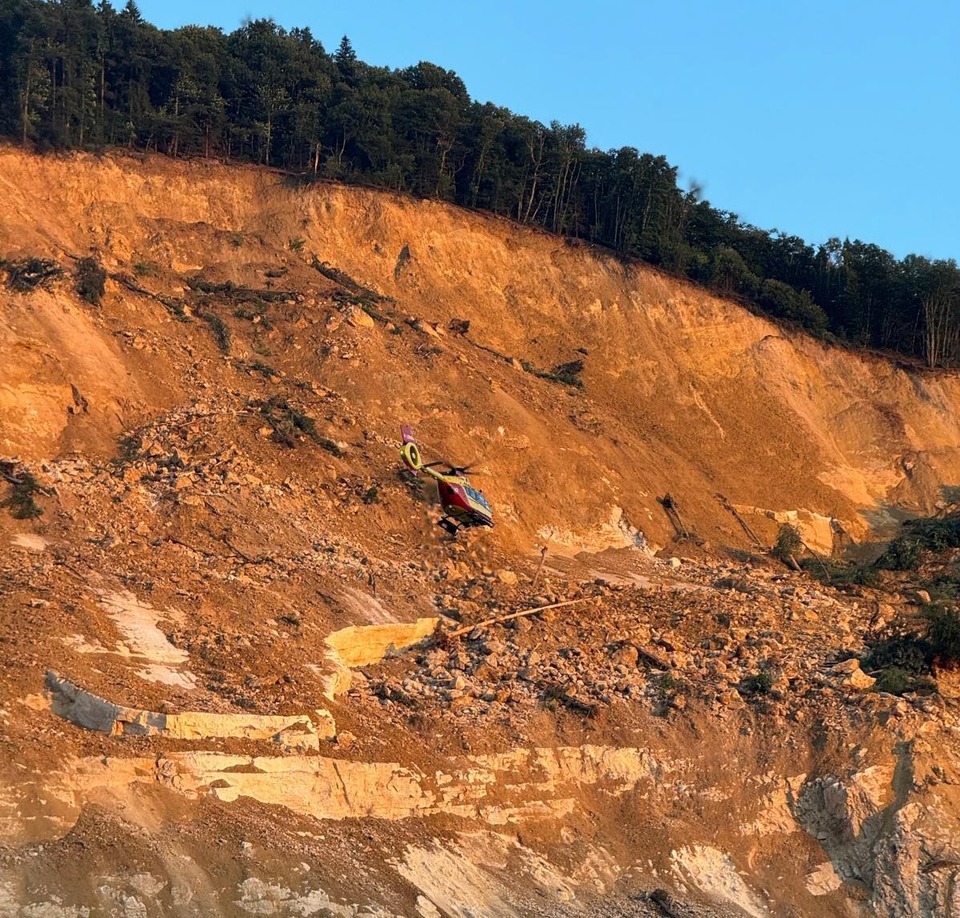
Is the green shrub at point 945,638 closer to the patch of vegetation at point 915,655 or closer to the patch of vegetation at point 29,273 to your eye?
the patch of vegetation at point 915,655

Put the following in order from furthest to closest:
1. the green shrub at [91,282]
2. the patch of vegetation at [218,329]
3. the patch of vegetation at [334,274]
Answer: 1. the patch of vegetation at [334,274]
2. the patch of vegetation at [218,329]
3. the green shrub at [91,282]

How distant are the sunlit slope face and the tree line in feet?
5.54

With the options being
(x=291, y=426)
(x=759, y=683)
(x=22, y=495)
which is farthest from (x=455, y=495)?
(x=22, y=495)

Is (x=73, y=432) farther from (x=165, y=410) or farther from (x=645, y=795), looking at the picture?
(x=645, y=795)

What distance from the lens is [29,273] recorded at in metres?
30.5

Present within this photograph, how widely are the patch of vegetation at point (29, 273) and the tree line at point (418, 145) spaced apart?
10.6 m

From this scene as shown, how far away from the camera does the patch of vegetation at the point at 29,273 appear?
30.0 m

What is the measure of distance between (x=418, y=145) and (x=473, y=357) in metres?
11.8

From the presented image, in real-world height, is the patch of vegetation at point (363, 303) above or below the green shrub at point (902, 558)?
above

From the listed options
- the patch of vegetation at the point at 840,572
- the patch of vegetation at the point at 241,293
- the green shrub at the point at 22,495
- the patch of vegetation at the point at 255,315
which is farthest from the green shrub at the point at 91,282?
the patch of vegetation at the point at 840,572

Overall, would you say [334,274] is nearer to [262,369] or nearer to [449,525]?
[262,369]

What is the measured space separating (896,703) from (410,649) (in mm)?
8746

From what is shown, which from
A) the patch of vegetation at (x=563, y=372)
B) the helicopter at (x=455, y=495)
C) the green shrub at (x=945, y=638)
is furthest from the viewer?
the patch of vegetation at (x=563, y=372)

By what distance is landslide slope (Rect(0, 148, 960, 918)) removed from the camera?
15.7 m
